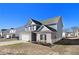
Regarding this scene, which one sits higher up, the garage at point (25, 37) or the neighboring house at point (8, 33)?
the neighboring house at point (8, 33)

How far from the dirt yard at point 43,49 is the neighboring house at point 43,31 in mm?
110

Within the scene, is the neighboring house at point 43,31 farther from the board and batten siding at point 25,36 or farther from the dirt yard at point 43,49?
the dirt yard at point 43,49

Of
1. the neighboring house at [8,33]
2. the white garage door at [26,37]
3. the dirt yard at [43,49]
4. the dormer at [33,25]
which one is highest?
the dormer at [33,25]

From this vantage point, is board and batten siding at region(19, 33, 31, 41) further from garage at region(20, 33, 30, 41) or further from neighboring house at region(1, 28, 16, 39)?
neighboring house at region(1, 28, 16, 39)

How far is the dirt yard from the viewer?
15.7ft

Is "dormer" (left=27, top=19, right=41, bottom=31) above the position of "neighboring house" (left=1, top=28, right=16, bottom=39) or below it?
above

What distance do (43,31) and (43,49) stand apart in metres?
0.32

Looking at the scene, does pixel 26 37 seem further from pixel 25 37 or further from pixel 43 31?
pixel 43 31

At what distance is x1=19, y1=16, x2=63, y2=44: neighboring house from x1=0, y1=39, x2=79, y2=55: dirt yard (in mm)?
110

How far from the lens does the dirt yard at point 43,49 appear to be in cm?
477

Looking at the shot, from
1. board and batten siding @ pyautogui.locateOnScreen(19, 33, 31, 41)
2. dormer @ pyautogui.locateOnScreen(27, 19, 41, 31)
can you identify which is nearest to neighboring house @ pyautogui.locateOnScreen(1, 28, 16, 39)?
board and batten siding @ pyautogui.locateOnScreen(19, 33, 31, 41)

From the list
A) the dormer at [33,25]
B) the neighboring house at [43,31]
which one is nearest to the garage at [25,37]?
the neighboring house at [43,31]

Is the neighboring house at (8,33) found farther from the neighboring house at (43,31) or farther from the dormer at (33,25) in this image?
the dormer at (33,25)
